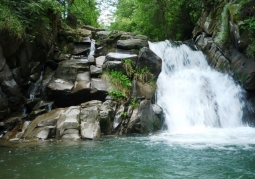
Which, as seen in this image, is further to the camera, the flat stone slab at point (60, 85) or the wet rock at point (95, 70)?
the wet rock at point (95, 70)

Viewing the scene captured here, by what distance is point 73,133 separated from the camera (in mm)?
8164

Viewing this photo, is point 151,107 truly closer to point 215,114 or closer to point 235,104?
point 215,114

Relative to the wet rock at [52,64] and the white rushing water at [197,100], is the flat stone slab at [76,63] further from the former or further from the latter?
the white rushing water at [197,100]

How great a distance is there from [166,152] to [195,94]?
689 cm

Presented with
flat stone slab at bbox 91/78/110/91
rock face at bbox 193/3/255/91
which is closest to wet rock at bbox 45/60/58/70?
flat stone slab at bbox 91/78/110/91

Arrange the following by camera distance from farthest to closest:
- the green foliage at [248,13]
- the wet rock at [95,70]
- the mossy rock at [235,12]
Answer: the mossy rock at [235,12] → the wet rock at [95,70] → the green foliage at [248,13]

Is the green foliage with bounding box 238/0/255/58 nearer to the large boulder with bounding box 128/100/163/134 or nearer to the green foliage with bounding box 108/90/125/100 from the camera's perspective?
the large boulder with bounding box 128/100/163/134

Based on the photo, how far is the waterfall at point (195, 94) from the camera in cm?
1123

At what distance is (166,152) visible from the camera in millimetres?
6344

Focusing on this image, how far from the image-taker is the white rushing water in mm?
9928

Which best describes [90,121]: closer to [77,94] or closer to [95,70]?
[77,94]

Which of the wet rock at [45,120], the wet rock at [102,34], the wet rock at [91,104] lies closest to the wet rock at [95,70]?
the wet rock at [91,104]

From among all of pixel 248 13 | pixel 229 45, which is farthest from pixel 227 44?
pixel 248 13

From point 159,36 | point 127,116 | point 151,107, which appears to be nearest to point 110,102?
point 127,116
